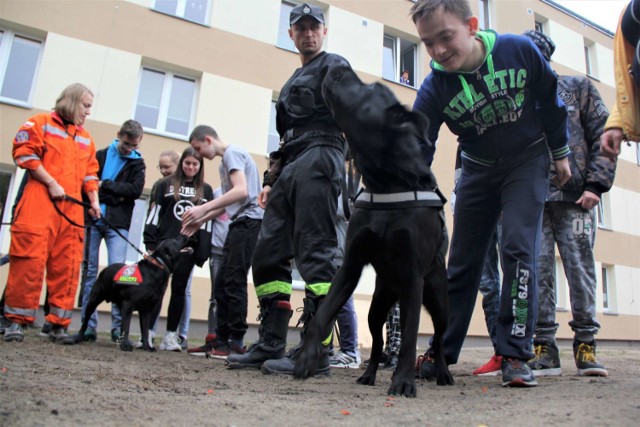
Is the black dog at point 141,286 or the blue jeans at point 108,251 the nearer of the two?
the black dog at point 141,286

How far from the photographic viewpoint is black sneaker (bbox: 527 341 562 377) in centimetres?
340

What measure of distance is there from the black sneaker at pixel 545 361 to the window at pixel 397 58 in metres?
10.9

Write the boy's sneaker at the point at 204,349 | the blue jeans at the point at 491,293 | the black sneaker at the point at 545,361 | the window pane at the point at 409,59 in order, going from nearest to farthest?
the black sneaker at the point at 545,361 → the blue jeans at the point at 491,293 → the boy's sneaker at the point at 204,349 → the window pane at the point at 409,59

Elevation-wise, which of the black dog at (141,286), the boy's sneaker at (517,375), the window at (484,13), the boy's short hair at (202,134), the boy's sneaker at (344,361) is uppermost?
the window at (484,13)

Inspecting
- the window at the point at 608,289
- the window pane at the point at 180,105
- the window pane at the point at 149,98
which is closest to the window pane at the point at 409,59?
the window pane at the point at 180,105

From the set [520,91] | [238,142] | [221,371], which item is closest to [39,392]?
[221,371]

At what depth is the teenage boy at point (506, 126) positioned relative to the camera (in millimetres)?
2662

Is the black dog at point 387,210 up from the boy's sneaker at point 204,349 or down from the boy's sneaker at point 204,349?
up

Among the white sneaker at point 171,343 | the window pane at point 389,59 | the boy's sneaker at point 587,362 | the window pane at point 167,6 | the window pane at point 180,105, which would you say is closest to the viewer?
the boy's sneaker at point 587,362

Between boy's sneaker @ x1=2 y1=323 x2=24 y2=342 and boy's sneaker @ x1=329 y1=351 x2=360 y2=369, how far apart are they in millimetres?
2513

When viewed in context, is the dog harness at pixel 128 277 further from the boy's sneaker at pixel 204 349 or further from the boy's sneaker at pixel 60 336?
the boy's sneaker at pixel 204 349

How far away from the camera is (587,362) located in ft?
11.0

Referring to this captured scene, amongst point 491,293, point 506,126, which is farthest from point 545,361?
point 506,126

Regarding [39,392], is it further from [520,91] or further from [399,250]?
[520,91]
